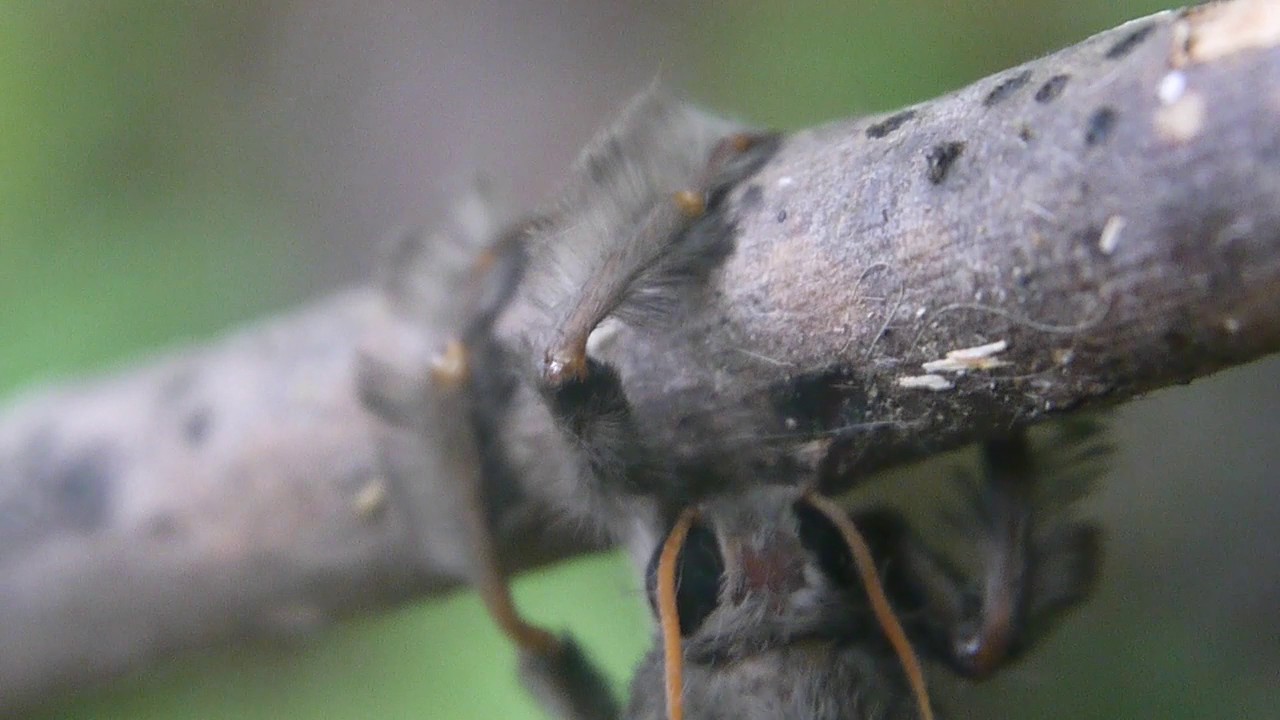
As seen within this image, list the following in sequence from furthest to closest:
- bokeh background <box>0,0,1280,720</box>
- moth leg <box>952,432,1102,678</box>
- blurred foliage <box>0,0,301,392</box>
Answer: blurred foliage <box>0,0,301,392</box> → bokeh background <box>0,0,1280,720</box> → moth leg <box>952,432,1102,678</box>

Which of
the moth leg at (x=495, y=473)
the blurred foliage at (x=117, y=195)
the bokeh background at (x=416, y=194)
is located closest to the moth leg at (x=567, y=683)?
the moth leg at (x=495, y=473)

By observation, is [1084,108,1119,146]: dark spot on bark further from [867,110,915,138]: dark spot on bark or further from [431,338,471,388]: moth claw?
[431,338,471,388]: moth claw

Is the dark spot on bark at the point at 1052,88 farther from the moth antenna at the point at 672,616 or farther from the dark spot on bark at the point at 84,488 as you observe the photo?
the dark spot on bark at the point at 84,488

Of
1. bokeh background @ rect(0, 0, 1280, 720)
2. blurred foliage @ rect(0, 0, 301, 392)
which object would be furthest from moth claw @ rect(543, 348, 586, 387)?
blurred foliage @ rect(0, 0, 301, 392)

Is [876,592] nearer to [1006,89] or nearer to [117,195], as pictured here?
[1006,89]

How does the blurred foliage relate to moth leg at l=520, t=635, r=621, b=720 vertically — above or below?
above

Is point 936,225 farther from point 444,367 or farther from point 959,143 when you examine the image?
point 444,367

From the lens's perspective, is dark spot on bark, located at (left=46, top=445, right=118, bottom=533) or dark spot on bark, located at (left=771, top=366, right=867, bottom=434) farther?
dark spot on bark, located at (left=46, top=445, right=118, bottom=533)

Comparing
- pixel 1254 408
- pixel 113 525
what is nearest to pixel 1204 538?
pixel 1254 408
